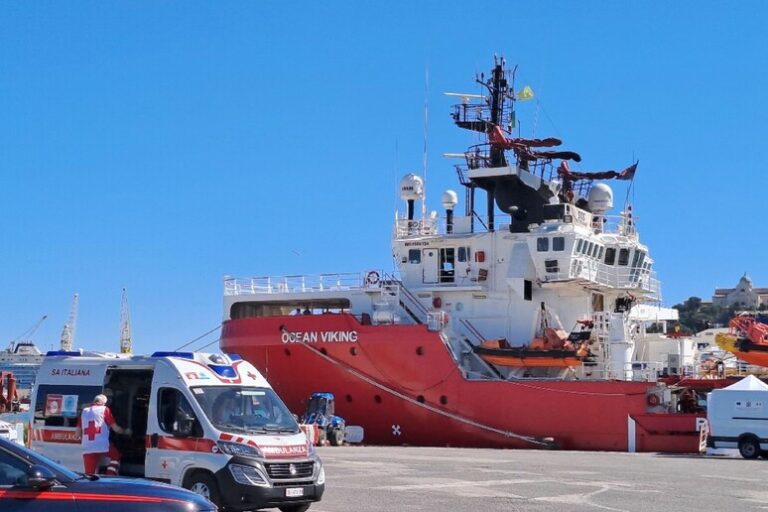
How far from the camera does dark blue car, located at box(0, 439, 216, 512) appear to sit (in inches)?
302

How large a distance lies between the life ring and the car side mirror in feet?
66.5

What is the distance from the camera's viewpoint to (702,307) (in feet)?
486

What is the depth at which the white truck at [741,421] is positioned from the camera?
22328 mm

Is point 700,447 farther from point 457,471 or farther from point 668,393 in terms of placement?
point 457,471

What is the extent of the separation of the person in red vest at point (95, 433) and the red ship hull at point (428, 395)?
1334 centimetres

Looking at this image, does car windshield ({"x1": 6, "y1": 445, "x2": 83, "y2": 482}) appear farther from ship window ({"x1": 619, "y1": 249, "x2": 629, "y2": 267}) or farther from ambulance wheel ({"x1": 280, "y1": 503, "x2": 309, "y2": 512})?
ship window ({"x1": 619, "y1": 249, "x2": 629, "y2": 267})

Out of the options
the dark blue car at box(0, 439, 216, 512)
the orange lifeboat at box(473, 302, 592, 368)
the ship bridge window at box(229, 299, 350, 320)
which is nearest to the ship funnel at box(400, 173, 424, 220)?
the ship bridge window at box(229, 299, 350, 320)

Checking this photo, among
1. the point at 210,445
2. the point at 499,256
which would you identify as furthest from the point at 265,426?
the point at 499,256

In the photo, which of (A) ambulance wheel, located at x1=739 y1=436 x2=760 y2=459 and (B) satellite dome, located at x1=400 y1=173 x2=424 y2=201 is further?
(B) satellite dome, located at x1=400 y1=173 x2=424 y2=201

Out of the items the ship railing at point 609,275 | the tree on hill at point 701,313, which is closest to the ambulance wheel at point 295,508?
the ship railing at point 609,275

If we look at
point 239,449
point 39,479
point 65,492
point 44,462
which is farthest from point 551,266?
point 39,479

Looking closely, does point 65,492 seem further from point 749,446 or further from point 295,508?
point 749,446

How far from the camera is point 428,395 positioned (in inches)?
986

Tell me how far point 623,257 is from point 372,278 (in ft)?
23.2
